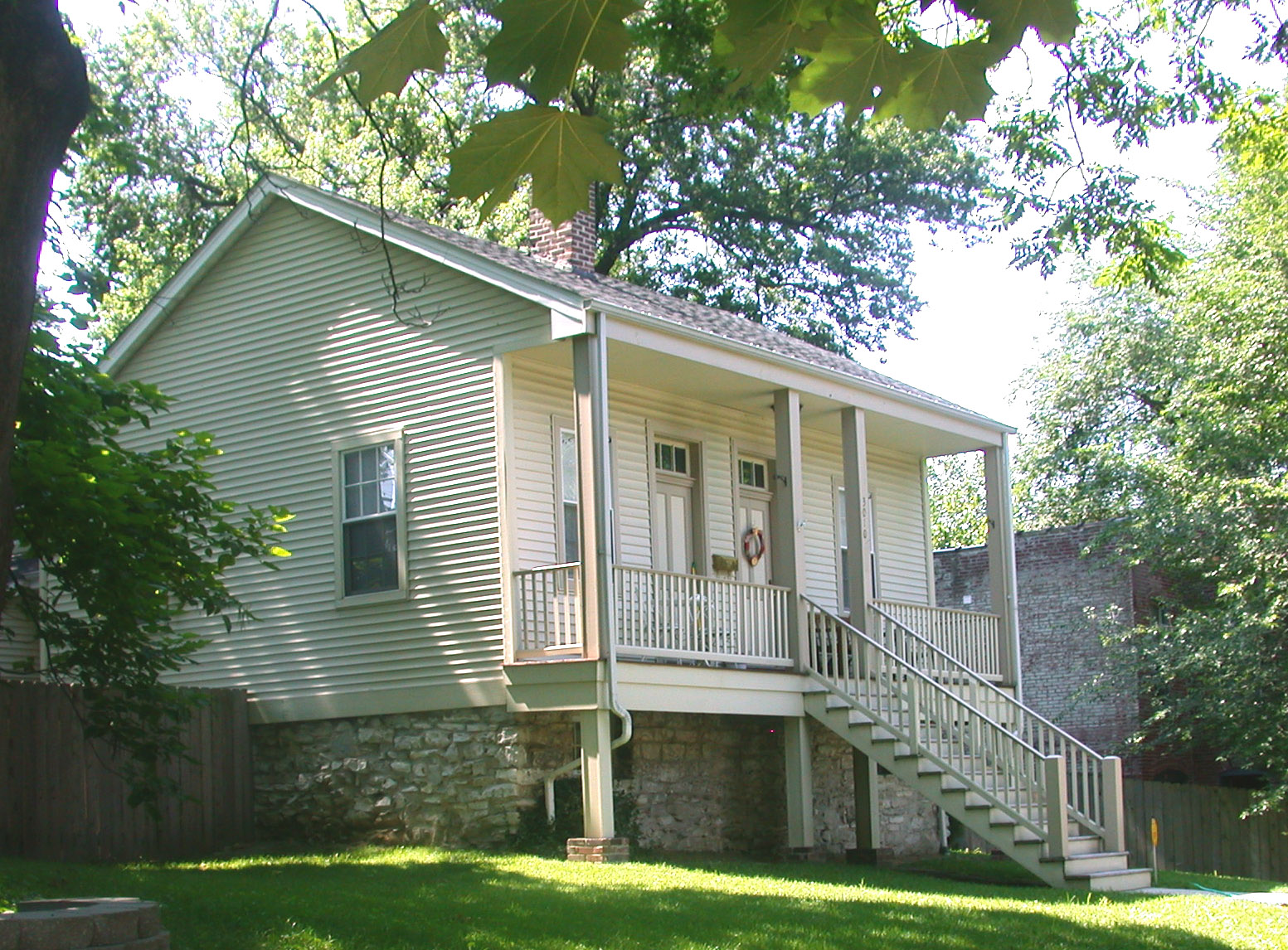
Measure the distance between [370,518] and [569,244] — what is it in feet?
14.9

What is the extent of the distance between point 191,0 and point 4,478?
2754 cm

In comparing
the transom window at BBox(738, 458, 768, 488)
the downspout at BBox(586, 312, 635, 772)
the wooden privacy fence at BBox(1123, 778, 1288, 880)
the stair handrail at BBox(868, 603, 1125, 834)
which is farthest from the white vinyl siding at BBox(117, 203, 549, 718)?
the wooden privacy fence at BBox(1123, 778, 1288, 880)

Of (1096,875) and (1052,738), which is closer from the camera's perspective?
(1096,875)

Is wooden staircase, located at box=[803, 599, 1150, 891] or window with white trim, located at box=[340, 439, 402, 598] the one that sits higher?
window with white trim, located at box=[340, 439, 402, 598]

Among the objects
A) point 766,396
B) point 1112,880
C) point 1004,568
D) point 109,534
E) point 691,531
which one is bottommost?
point 1112,880

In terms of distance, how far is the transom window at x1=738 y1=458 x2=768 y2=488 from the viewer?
18.7 meters

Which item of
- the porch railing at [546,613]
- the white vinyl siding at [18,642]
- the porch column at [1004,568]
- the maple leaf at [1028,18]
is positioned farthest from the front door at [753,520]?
the maple leaf at [1028,18]

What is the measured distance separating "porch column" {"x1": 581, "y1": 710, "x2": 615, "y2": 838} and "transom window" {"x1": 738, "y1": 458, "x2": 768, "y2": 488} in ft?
17.6

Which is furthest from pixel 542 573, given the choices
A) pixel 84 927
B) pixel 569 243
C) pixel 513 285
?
pixel 84 927

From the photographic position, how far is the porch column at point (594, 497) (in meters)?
13.8

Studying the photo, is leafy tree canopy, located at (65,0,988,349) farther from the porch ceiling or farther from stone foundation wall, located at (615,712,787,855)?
stone foundation wall, located at (615,712,787,855)

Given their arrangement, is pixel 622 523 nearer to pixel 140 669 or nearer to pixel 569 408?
pixel 569 408

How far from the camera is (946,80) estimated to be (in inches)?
139

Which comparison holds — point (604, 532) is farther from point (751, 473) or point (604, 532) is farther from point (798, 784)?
point (751, 473)
